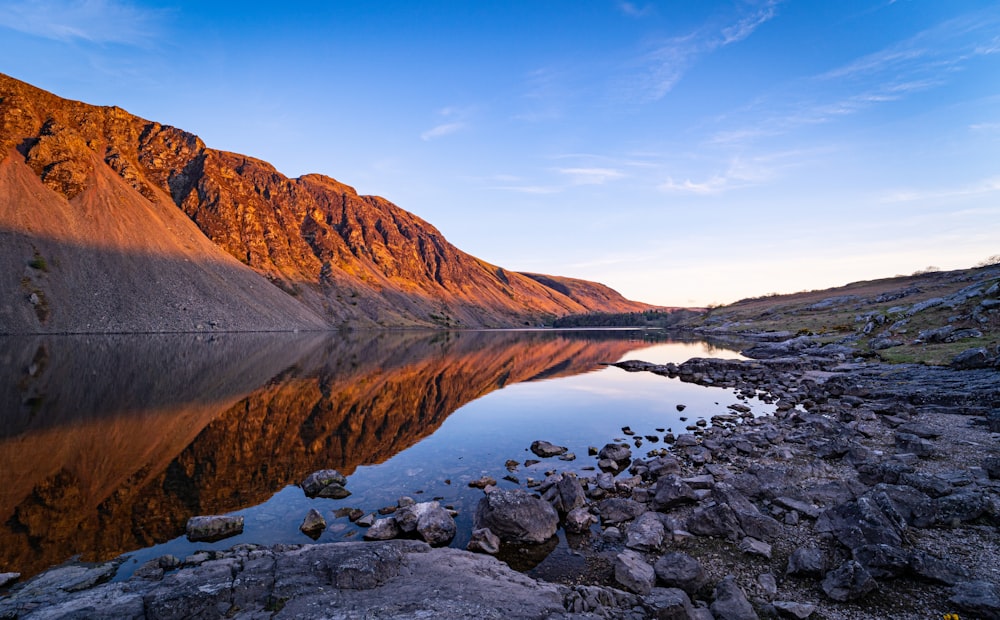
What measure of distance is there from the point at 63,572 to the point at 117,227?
120870 mm

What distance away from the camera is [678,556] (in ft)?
30.1

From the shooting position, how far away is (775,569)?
916 centimetres

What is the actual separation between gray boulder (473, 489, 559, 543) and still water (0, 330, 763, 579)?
23.2 inches

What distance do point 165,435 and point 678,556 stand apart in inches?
879

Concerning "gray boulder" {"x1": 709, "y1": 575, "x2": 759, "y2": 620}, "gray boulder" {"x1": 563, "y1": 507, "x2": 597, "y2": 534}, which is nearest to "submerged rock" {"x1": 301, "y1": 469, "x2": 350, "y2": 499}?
"gray boulder" {"x1": 563, "y1": 507, "x2": 597, "y2": 534}

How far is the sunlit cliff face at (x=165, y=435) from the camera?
38.0 ft

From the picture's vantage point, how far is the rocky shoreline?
7.26 m

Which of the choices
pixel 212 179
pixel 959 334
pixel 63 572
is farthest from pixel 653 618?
pixel 212 179

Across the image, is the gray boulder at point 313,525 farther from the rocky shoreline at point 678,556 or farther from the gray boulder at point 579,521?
the gray boulder at point 579,521

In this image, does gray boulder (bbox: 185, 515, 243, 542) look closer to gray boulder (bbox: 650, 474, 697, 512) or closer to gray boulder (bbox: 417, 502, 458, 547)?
gray boulder (bbox: 417, 502, 458, 547)

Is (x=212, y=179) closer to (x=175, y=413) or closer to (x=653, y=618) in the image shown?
(x=175, y=413)

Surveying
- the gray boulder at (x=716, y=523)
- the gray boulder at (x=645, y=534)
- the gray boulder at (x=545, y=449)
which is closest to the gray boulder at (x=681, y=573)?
the gray boulder at (x=645, y=534)

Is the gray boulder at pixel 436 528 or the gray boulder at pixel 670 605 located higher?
the gray boulder at pixel 670 605

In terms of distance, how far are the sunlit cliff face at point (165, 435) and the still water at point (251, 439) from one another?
0.08 meters
